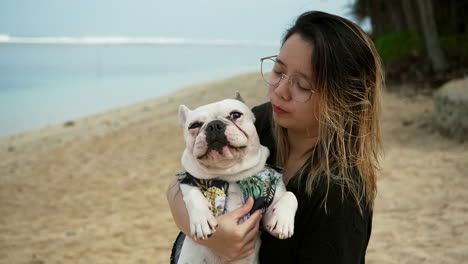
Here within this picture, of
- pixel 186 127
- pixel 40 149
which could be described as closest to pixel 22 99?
pixel 40 149

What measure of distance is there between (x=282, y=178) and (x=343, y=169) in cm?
36

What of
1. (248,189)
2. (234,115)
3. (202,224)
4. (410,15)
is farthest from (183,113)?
(410,15)

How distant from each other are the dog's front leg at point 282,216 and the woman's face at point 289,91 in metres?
0.36

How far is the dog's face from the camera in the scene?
2025 mm

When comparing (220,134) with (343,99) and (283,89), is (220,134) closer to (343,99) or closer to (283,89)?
(283,89)

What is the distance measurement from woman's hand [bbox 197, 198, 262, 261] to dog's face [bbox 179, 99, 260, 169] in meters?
0.24

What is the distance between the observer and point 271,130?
245cm

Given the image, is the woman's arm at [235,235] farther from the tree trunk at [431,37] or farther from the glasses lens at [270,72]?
the tree trunk at [431,37]

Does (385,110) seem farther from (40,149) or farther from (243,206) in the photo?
(243,206)

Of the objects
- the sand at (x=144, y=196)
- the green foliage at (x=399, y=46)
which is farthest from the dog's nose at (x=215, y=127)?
the green foliage at (x=399, y=46)

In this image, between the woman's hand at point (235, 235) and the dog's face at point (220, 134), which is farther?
the dog's face at point (220, 134)

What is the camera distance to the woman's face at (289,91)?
204cm

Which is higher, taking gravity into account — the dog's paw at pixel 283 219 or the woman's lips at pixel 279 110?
the woman's lips at pixel 279 110

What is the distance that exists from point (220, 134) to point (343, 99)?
1.91 feet
